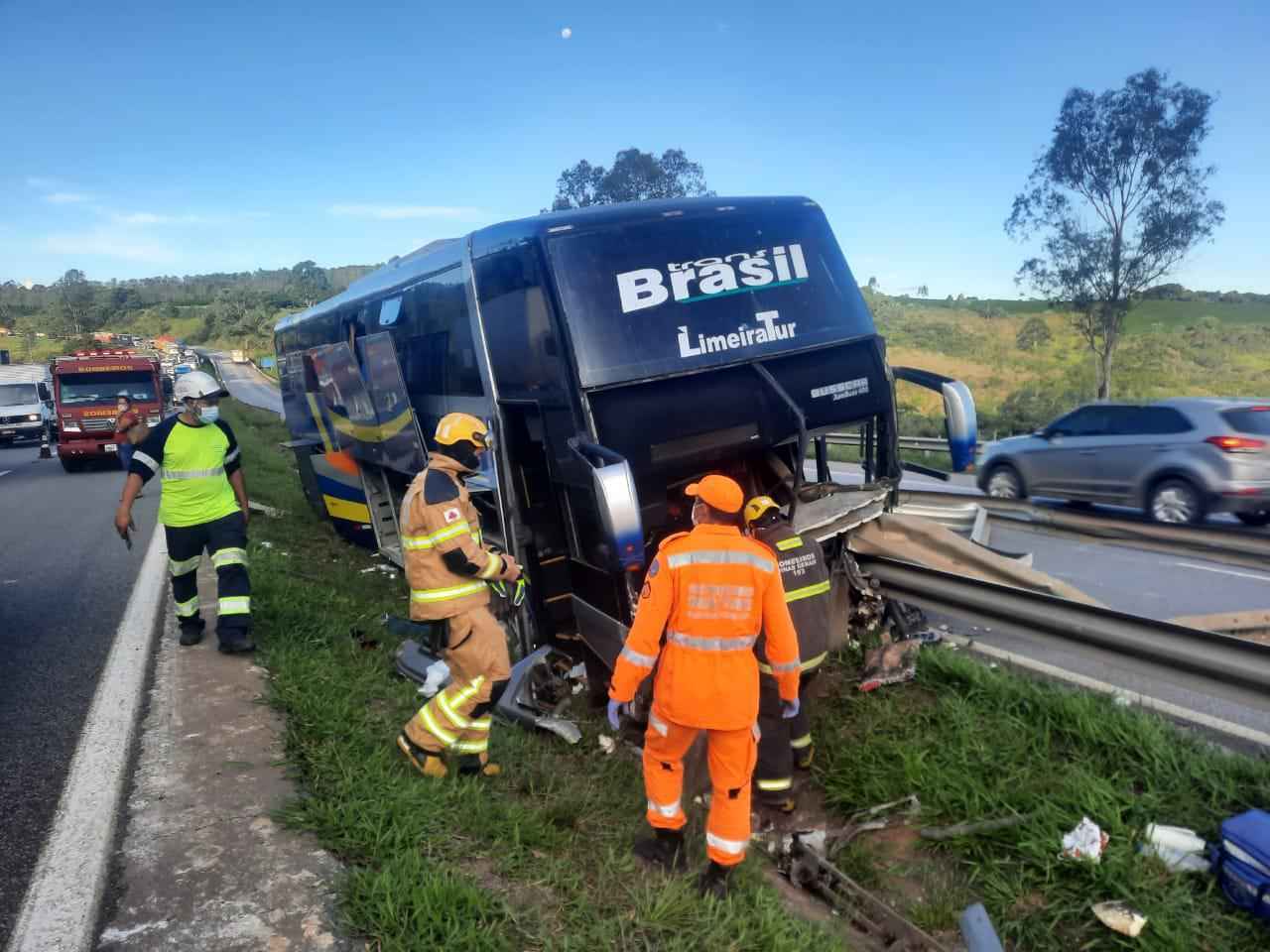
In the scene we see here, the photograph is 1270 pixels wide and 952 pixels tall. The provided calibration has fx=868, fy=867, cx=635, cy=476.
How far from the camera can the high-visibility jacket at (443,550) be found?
4023 millimetres

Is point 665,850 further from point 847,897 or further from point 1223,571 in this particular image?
point 1223,571

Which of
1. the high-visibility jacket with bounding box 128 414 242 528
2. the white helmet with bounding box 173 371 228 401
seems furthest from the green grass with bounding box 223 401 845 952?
the white helmet with bounding box 173 371 228 401

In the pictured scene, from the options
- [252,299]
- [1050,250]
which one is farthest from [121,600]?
[252,299]

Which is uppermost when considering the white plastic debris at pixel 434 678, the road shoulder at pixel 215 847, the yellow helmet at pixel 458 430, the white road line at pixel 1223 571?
the yellow helmet at pixel 458 430

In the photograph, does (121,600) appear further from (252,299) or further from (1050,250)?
(252,299)

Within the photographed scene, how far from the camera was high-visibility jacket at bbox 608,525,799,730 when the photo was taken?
334cm

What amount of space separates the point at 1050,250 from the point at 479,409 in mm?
22634

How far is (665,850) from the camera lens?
11.7ft

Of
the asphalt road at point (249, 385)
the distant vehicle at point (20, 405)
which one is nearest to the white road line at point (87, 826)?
the distant vehicle at point (20, 405)

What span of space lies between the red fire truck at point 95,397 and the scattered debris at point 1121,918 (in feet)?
67.4

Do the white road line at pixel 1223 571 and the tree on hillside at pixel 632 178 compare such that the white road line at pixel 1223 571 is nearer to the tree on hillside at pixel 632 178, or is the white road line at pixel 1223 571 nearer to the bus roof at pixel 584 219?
the bus roof at pixel 584 219

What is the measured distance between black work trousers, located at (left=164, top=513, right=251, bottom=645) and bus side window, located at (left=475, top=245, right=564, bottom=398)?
2.01 meters

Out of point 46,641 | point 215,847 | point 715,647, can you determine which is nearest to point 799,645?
point 715,647

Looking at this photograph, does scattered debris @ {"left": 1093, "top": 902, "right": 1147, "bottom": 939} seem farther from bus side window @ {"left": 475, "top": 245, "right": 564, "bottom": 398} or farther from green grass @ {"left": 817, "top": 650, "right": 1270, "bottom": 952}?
bus side window @ {"left": 475, "top": 245, "right": 564, "bottom": 398}
